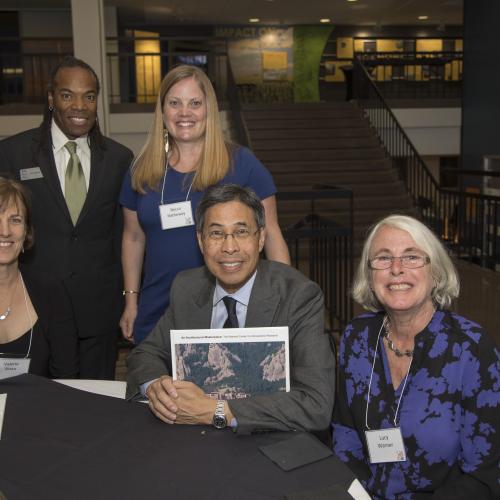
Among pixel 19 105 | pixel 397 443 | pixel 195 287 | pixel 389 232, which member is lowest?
pixel 397 443

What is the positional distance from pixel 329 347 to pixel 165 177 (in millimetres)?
970

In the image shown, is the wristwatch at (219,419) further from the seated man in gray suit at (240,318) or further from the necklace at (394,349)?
the necklace at (394,349)

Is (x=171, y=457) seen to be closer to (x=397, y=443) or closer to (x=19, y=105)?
(x=397, y=443)

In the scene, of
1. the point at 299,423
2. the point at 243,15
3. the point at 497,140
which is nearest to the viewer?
the point at 299,423

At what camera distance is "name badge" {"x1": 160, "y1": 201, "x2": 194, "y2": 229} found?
2369 millimetres

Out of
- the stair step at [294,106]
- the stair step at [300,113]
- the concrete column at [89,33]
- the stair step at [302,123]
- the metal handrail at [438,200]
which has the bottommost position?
the metal handrail at [438,200]

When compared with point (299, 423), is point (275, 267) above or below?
above

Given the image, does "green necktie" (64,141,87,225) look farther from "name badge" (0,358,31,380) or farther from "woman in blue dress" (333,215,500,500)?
"woman in blue dress" (333,215,500,500)

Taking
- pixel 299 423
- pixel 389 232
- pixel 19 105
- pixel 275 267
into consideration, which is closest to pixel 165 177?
pixel 275 267

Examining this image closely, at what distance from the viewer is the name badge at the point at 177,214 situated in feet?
7.77

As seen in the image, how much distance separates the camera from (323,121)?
11.9m

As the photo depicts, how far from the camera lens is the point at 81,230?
2.62 meters

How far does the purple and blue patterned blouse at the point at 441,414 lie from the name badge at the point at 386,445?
0.03 meters

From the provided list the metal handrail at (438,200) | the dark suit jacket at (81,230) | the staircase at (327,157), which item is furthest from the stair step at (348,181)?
the dark suit jacket at (81,230)
